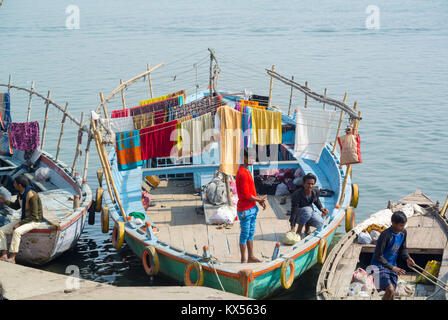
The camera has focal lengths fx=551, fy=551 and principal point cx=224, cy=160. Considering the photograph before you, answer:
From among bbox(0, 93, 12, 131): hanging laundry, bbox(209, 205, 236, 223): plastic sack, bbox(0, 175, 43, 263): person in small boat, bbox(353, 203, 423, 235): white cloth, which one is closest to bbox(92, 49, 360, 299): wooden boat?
bbox(209, 205, 236, 223): plastic sack

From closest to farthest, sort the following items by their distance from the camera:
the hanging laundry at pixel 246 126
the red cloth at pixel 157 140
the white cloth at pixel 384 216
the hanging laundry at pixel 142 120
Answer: the white cloth at pixel 384 216 → the red cloth at pixel 157 140 → the hanging laundry at pixel 246 126 → the hanging laundry at pixel 142 120

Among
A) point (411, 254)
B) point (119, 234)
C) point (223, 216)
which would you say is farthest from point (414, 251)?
point (119, 234)

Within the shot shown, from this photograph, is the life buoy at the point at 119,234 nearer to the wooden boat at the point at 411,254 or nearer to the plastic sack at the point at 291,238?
the plastic sack at the point at 291,238

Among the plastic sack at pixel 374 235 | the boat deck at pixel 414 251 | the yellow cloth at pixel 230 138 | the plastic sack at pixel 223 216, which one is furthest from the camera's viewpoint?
the yellow cloth at pixel 230 138

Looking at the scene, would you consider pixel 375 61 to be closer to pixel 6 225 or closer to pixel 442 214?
pixel 442 214

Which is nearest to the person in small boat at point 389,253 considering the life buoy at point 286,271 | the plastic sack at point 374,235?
the life buoy at point 286,271

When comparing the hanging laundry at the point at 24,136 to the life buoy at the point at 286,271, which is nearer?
the life buoy at the point at 286,271

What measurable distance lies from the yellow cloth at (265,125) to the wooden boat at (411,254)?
292cm

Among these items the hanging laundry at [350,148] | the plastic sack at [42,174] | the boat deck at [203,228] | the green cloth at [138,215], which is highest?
the hanging laundry at [350,148]

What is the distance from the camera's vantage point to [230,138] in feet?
37.0

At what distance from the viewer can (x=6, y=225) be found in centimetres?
1045

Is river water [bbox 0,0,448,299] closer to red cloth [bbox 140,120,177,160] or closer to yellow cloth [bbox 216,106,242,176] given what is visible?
red cloth [bbox 140,120,177,160]

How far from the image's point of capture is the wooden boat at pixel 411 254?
26.8 feet
